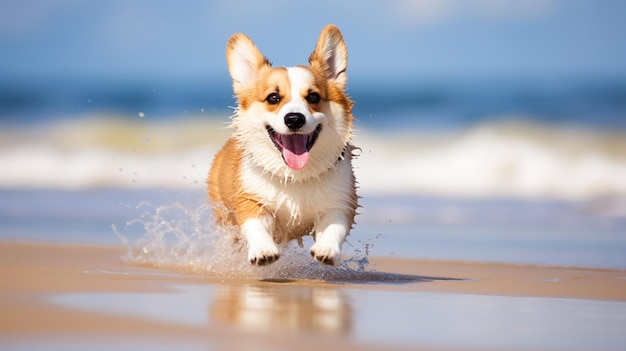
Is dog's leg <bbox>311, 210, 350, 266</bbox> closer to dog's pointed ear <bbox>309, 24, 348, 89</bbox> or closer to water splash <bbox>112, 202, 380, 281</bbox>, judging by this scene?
water splash <bbox>112, 202, 380, 281</bbox>

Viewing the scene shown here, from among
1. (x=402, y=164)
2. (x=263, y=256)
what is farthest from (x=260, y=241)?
(x=402, y=164)

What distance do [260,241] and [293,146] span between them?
49cm

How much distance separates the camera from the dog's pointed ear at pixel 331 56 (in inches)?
208

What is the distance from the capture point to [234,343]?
127 inches

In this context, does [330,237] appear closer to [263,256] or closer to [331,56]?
[263,256]

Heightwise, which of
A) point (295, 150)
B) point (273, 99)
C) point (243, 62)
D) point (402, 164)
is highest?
point (402, 164)

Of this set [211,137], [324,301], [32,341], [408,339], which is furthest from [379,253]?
[211,137]

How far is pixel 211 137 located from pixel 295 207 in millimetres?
12447

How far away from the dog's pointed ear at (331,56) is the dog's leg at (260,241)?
79 centimetres

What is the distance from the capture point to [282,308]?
3.94 m

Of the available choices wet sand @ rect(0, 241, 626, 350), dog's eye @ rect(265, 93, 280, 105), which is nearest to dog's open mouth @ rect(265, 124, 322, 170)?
dog's eye @ rect(265, 93, 280, 105)

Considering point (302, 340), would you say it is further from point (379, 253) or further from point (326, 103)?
point (379, 253)

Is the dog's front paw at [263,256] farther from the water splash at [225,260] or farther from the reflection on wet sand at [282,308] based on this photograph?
the water splash at [225,260]

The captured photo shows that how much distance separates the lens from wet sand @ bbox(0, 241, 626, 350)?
3324mm
